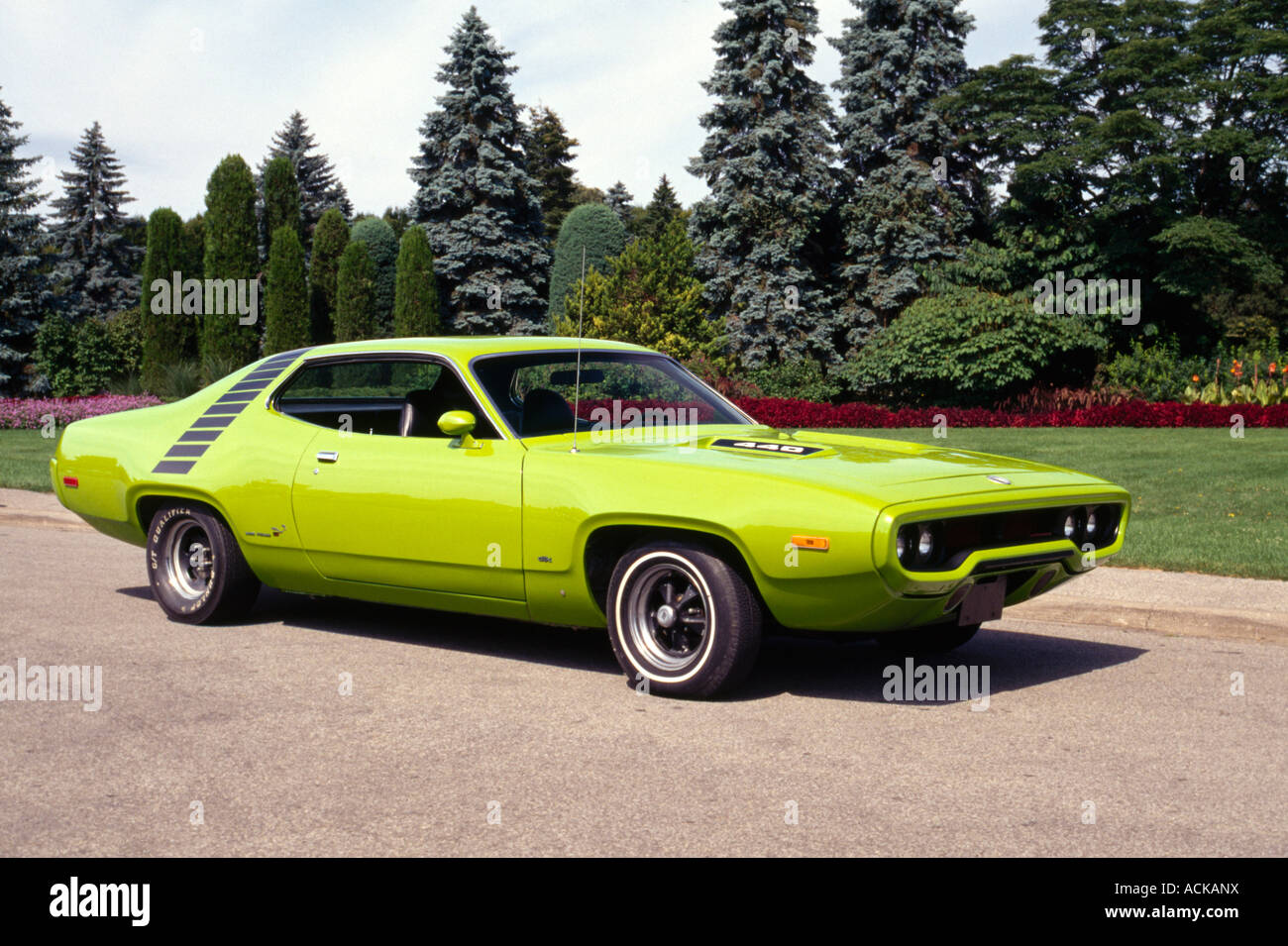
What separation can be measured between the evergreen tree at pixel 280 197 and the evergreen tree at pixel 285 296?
4179 mm

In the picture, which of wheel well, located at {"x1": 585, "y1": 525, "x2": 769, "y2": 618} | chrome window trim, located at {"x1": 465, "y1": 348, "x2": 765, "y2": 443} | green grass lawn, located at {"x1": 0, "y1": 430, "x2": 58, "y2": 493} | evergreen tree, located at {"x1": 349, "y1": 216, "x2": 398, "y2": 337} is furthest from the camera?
evergreen tree, located at {"x1": 349, "y1": 216, "x2": 398, "y2": 337}

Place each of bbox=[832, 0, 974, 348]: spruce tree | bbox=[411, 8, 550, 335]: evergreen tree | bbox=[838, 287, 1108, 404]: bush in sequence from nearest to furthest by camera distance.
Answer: bbox=[838, 287, 1108, 404]: bush < bbox=[832, 0, 974, 348]: spruce tree < bbox=[411, 8, 550, 335]: evergreen tree

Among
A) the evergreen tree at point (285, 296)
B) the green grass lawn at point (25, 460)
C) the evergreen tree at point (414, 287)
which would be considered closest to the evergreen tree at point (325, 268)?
the evergreen tree at point (414, 287)

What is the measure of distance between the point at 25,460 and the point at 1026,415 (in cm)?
1794

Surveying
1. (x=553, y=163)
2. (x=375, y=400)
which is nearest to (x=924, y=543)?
(x=375, y=400)

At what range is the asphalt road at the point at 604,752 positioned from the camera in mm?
3912

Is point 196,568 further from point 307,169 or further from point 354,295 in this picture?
point 307,169

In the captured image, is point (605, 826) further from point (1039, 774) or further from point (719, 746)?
point (1039, 774)

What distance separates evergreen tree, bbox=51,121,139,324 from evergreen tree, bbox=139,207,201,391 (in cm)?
3448

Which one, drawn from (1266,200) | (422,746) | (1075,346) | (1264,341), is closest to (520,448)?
(422,746)

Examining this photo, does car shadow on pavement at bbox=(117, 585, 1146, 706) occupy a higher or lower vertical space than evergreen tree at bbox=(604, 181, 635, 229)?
lower

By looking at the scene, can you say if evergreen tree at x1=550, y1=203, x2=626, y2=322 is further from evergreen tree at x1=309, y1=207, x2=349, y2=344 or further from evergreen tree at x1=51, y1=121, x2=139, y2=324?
evergreen tree at x1=51, y1=121, x2=139, y2=324

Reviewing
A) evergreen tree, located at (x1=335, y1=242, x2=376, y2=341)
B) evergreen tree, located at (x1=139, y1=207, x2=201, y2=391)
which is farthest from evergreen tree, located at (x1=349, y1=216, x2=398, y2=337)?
evergreen tree, located at (x1=139, y1=207, x2=201, y2=391)

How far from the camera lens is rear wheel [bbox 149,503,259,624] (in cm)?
713
